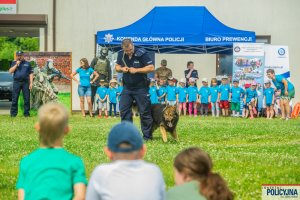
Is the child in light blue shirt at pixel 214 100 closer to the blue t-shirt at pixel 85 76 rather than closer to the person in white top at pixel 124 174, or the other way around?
the blue t-shirt at pixel 85 76

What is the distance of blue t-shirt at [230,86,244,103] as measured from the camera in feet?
87.5

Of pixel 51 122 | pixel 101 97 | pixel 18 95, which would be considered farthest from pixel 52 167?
pixel 101 97

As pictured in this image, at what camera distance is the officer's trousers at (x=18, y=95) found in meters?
24.1

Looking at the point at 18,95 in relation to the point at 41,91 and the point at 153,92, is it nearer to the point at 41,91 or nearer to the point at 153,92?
the point at 41,91

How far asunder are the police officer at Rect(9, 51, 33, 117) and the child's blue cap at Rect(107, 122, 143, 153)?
1967cm

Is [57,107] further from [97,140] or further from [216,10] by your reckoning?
[216,10]

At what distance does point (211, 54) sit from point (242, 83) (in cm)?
442

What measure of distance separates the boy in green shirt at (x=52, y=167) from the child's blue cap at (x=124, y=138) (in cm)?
41

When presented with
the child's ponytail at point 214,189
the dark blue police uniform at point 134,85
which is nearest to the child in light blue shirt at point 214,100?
the dark blue police uniform at point 134,85

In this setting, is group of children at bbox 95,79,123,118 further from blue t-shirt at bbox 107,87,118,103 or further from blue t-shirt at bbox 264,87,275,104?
blue t-shirt at bbox 264,87,275,104

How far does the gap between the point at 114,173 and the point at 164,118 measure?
959 cm

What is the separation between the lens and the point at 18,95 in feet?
79.3

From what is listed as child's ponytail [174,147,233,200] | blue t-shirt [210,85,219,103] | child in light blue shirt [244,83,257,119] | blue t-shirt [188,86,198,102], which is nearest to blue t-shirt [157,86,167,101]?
blue t-shirt [188,86,198,102]

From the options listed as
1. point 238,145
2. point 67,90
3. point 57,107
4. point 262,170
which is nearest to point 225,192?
point 57,107
